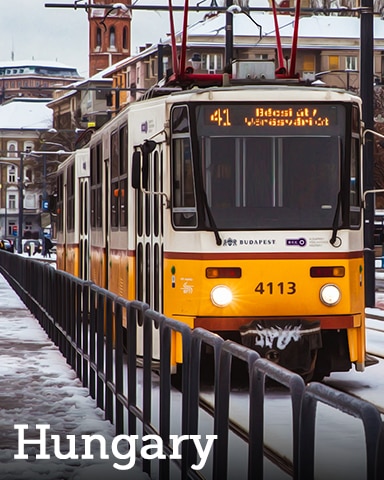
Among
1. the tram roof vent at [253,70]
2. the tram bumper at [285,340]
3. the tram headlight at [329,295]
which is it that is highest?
the tram roof vent at [253,70]

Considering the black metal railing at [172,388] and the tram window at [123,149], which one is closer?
the black metal railing at [172,388]

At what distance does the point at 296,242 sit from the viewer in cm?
1295

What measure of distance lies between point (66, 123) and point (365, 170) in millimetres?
126563

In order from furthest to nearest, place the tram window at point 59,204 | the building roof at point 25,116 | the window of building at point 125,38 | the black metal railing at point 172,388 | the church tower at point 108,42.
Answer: the window of building at point 125,38 < the church tower at point 108,42 < the building roof at point 25,116 < the tram window at point 59,204 < the black metal railing at point 172,388

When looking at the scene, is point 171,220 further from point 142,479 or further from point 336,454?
point 336,454

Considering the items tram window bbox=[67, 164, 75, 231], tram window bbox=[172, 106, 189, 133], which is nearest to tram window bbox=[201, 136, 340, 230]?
tram window bbox=[172, 106, 189, 133]

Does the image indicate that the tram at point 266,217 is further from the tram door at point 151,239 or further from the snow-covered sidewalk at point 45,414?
the snow-covered sidewalk at point 45,414

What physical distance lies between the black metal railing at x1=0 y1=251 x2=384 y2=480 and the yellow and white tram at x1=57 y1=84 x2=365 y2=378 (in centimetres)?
118

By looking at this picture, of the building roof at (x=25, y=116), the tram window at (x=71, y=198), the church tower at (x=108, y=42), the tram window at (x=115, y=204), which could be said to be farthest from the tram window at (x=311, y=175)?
the church tower at (x=108, y=42)

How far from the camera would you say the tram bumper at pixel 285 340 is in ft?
41.2

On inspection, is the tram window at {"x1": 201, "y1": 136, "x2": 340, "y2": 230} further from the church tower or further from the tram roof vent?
the church tower

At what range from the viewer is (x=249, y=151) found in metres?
13.0

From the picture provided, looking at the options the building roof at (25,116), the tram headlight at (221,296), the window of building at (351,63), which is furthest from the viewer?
the building roof at (25,116)

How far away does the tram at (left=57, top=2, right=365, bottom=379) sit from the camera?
12.8 meters
